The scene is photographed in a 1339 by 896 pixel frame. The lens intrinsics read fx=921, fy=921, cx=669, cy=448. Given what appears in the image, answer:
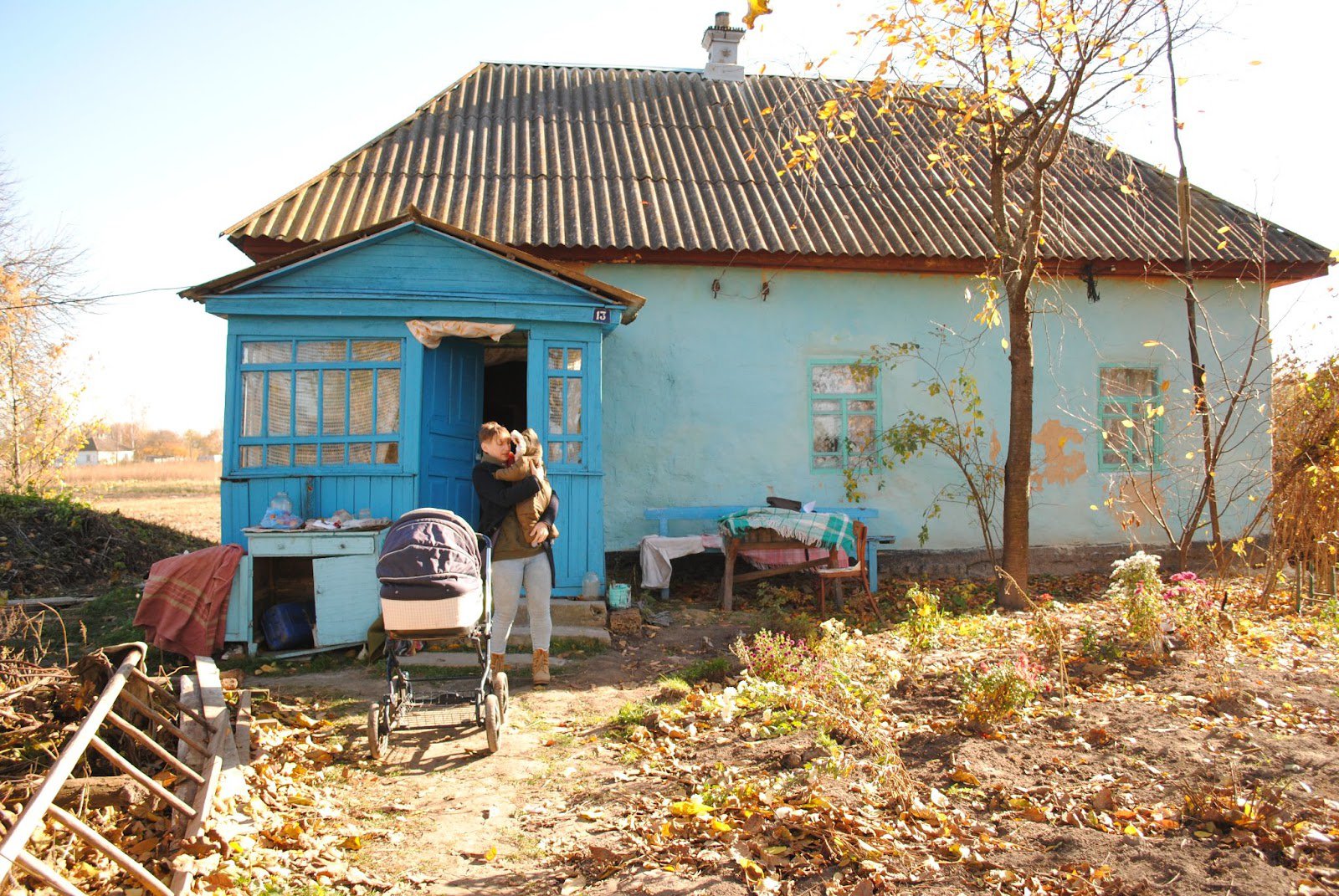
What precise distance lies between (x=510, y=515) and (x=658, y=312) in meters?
5.25

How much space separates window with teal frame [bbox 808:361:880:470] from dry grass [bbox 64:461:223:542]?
1050 centimetres

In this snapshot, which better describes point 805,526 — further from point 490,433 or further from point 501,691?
point 501,691

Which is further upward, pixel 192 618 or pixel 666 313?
pixel 666 313

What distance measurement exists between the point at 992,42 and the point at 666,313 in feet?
15.1

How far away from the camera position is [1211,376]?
1245 centimetres

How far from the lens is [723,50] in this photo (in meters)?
15.8

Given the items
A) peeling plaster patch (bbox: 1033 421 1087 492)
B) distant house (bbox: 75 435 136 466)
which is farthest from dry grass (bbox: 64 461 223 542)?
peeling plaster patch (bbox: 1033 421 1087 492)

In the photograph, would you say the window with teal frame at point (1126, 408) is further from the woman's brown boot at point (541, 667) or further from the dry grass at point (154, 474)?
the dry grass at point (154, 474)

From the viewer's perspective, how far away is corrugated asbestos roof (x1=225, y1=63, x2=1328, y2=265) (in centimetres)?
1128

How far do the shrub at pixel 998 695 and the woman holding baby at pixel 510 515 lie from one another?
3.04 meters

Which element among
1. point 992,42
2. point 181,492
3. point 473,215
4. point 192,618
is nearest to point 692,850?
point 192,618

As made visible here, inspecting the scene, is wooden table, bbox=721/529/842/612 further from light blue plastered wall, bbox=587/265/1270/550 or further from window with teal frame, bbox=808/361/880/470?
window with teal frame, bbox=808/361/880/470

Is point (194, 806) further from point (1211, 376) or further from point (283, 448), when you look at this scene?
point (1211, 376)

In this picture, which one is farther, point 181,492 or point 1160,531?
point 181,492
